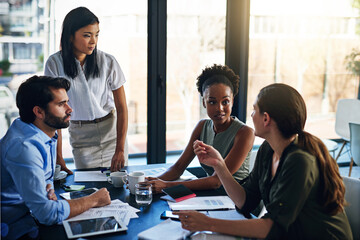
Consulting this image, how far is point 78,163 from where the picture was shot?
2564 millimetres

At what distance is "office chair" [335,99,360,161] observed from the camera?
4.27 m

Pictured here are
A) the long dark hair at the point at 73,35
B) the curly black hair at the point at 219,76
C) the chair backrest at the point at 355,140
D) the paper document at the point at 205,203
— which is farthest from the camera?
the chair backrest at the point at 355,140

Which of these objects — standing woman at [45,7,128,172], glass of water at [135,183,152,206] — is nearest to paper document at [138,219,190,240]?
glass of water at [135,183,152,206]

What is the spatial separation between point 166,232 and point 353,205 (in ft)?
2.70

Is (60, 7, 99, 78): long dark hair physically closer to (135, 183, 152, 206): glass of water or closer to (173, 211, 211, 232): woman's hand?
(135, 183, 152, 206): glass of water

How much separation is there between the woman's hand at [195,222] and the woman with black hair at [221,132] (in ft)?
1.60

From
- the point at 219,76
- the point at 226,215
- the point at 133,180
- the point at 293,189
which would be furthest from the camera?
the point at 219,76

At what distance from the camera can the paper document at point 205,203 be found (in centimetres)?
159

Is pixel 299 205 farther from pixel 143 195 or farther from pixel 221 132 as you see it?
pixel 221 132

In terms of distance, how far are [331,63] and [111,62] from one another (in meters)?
2.95

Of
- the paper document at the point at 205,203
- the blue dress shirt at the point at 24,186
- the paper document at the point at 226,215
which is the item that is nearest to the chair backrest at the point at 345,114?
the paper document at the point at 205,203

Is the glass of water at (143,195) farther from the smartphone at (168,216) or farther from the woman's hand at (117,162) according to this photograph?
the woman's hand at (117,162)

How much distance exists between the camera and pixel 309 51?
428 centimetres

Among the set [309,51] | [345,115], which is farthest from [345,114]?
[309,51]
